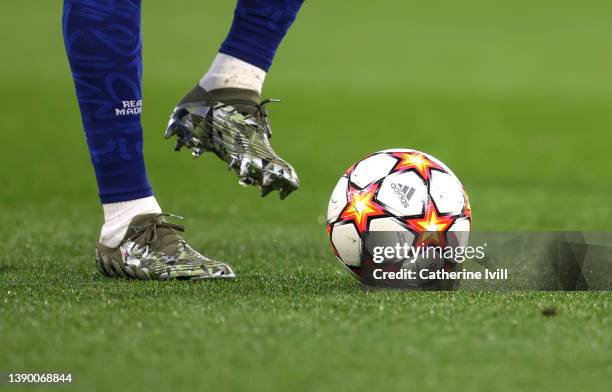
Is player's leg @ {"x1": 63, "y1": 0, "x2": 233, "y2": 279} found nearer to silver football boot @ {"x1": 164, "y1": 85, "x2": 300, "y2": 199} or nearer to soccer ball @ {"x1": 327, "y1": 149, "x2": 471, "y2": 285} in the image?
silver football boot @ {"x1": 164, "y1": 85, "x2": 300, "y2": 199}

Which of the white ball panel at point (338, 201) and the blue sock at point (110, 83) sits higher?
the blue sock at point (110, 83)

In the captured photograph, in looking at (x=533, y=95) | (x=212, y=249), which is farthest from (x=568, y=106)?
(x=212, y=249)

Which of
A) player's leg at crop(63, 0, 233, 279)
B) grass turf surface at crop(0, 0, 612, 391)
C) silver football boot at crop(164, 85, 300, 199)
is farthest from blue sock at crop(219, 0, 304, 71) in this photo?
grass turf surface at crop(0, 0, 612, 391)

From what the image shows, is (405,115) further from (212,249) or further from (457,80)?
(212,249)

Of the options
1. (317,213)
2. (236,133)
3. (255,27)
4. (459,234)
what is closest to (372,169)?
(459,234)

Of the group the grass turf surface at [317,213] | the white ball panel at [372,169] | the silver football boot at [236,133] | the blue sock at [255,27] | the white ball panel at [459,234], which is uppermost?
the blue sock at [255,27]

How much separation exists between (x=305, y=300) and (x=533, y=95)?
12.9 metres

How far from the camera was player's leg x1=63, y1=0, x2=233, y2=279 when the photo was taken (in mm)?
3240

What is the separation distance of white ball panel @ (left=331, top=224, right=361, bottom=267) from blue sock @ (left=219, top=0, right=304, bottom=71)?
688 millimetres

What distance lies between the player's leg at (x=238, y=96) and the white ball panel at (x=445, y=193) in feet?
1.58

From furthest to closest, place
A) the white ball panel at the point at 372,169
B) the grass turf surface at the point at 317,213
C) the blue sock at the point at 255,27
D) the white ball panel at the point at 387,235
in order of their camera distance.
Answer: the blue sock at the point at 255,27 < the white ball panel at the point at 372,169 < the white ball panel at the point at 387,235 < the grass turf surface at the point at 317,213

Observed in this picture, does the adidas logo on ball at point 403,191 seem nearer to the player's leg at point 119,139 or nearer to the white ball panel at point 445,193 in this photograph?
the white ball panel at point 445,193

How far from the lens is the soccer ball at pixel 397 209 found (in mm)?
3215

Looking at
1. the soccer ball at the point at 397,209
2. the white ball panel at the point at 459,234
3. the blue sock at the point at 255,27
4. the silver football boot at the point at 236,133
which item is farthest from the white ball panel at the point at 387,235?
the blue sock at the point at 255,27
